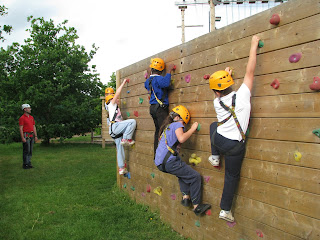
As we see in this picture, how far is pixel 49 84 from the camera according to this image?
53.0 feet

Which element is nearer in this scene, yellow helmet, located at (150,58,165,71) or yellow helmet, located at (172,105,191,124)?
yellow helmet, located at (172,105,191,124)

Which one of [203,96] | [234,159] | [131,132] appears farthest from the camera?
[131,132]

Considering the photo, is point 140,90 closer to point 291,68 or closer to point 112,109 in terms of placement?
point 112,109

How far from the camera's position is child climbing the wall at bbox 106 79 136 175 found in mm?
6547

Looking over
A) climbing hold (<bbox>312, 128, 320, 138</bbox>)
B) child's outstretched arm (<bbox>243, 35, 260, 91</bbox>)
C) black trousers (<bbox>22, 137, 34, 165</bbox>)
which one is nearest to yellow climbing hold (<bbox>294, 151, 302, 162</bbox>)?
climbing hold (<bbox>312, 128, 320, 138</bbox>)

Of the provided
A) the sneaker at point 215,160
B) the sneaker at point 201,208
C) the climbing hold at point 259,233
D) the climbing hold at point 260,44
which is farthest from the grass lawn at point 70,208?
the climbing hold at point 260,44

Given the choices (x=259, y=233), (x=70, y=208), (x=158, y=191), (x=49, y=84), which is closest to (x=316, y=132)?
(x=259, y=233)

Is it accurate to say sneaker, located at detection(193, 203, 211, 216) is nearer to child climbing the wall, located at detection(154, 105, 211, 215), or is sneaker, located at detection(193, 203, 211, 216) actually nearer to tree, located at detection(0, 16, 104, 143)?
child climbing the wall, located at detection(154, 105, 211, 215)

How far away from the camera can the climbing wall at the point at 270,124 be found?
2.92 m

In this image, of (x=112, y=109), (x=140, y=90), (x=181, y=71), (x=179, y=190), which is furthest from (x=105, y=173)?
(x=181, y=71)

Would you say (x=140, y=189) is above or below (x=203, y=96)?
below

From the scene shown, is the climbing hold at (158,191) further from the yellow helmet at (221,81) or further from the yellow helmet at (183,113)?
the yellow helmet at (221,81)

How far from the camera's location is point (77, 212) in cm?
608

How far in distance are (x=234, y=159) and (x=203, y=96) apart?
1.11 meters
